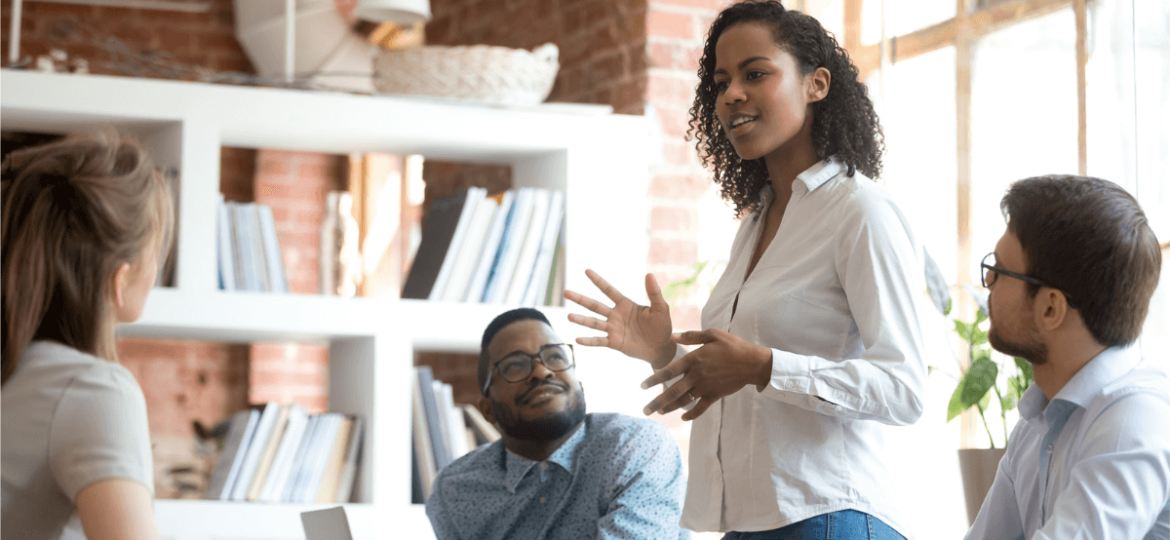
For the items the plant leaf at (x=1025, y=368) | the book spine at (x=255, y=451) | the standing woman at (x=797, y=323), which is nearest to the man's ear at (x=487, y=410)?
the book spine at (x=255, y=451)

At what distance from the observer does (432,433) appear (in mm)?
2721

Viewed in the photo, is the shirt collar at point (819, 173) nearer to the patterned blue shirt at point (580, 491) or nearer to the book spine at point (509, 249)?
the patterned blue shirt at point (580, 491)

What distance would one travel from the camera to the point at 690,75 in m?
2.91

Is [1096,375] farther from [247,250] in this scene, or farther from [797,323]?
[247,250]

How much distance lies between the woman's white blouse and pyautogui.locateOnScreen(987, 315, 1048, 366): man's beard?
0.11 m

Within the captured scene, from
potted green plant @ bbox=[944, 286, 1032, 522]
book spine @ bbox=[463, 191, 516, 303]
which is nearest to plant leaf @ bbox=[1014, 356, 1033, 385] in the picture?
potted green plant @ bbox=[944, 286, 1032, 522]

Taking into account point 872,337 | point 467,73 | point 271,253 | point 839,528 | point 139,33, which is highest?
point 139,33

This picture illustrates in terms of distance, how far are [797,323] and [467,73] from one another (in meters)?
1.57

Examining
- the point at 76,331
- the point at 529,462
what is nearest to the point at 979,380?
the point at 529,462

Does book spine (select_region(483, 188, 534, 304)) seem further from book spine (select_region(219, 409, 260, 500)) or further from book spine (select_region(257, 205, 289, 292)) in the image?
book spine (select_region(219, 409, 260, 500))

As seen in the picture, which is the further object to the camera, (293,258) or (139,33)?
(293,258)

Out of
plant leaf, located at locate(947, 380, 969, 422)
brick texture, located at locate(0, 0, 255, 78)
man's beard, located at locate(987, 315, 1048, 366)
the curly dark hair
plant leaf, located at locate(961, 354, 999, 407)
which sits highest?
brick texture, located at locate(0, 0, 255, 78)

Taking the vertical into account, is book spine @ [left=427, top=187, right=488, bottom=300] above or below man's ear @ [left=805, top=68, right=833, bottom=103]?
below

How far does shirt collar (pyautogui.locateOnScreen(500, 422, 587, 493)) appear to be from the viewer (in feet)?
7.15
